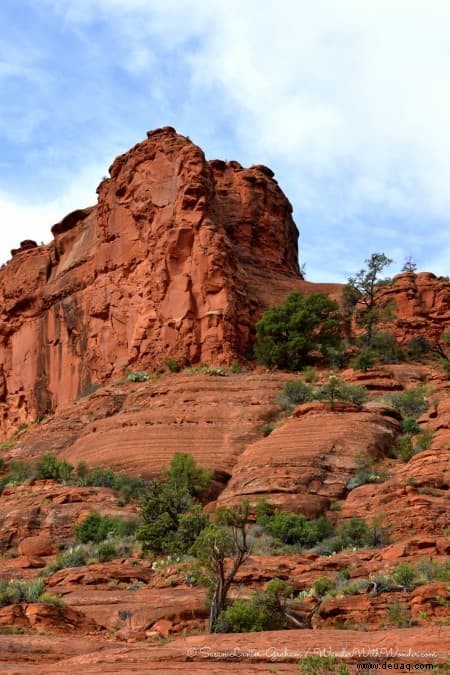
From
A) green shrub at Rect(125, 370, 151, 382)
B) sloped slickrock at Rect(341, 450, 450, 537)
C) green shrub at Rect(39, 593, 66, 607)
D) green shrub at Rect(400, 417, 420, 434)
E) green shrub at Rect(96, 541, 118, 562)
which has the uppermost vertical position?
green shrub at Rect(125, 370, 151, 382)

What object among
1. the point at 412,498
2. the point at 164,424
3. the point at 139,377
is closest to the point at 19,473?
the point at 164,424

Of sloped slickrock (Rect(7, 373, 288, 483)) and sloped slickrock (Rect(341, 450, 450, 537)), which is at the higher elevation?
sloped slickrock (Rect(7, 373, 288, 483))

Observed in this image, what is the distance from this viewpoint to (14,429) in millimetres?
58625

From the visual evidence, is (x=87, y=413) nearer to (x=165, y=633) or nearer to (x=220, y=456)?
(x=220, y=456)

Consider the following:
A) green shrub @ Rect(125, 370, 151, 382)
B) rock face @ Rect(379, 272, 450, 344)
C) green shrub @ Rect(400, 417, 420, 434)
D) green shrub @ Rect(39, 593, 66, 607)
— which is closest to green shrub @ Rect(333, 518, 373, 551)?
green shrub @ Rect(39, 593, 66, 607)

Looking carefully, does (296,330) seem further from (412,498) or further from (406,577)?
(406,577)

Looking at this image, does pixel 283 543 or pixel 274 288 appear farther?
pixel 274 288

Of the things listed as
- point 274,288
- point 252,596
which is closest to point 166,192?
point 274,288

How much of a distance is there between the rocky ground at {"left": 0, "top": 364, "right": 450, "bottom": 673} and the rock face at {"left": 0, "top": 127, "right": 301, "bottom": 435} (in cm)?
410

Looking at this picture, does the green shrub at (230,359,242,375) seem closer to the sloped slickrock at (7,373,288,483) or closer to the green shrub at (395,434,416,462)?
the sloped slickrock at (7,373,288,483)

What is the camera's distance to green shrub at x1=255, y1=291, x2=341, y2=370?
45.8m

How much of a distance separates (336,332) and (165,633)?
30368 millimetres

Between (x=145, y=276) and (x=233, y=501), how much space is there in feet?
71.6

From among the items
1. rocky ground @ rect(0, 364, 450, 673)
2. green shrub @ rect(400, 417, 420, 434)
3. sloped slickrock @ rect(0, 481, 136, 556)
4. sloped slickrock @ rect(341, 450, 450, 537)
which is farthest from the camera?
green shrub @ rect(400, 417, 420, 434)
